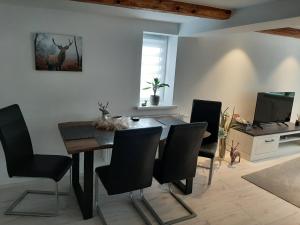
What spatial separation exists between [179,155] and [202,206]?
779 millimetres

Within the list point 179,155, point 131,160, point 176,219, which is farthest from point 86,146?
point 176,219

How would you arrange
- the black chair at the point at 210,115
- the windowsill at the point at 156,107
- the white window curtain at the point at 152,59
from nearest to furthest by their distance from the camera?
the black chair at the point at 210,115 < the windowsill at the point at 156,107 < the white window curtain at the point at 152,59

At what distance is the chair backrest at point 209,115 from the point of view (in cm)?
336

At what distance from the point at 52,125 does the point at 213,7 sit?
7.67 feet

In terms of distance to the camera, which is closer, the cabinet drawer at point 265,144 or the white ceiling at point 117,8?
the white ceiling at point 117,8

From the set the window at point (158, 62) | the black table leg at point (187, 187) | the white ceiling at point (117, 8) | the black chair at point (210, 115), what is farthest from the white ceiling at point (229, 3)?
the black table leg at point (187, 187)

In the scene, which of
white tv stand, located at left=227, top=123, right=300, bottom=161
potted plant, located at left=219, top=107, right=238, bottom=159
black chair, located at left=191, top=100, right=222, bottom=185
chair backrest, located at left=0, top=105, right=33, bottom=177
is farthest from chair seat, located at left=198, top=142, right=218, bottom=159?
chair backrest, located at left=0, top=105, right=33, bottom=177

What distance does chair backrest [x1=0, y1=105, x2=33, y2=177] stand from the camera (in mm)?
2186

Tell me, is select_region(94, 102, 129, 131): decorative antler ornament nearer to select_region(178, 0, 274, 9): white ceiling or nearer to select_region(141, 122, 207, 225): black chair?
select_region(141, 122, 207, 225): black chair

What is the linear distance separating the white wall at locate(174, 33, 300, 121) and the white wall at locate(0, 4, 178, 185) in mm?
594

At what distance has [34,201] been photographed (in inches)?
103

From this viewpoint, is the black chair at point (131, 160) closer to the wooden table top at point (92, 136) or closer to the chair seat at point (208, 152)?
the wooden table top at point (92, 136)

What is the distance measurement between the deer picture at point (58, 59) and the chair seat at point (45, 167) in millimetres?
1074

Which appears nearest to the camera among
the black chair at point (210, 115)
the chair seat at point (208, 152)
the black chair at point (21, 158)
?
the black chair at point (21, 158)
